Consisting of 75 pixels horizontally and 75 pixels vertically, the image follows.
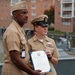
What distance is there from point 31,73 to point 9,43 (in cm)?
34

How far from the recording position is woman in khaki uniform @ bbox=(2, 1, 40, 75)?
2422mm

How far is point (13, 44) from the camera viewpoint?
7.89 feet

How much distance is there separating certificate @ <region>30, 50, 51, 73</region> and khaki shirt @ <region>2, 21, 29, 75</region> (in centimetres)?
7

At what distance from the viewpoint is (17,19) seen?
2.55 m

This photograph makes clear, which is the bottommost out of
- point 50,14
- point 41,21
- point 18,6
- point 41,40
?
point 50,14

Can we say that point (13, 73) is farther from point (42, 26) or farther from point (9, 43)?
point (42, 26)

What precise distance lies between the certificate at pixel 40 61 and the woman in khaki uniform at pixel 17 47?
0.06m

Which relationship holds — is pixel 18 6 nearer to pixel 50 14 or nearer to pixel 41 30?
pixel 41 30

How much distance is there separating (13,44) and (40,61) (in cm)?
33

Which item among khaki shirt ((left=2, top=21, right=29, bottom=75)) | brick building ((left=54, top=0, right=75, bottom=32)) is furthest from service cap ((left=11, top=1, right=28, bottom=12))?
brick building ((left=54, top=0, right=75, bottom=32))

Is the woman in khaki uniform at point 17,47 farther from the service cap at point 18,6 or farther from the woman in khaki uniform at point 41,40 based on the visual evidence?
the woman in khaki uniform at point 41,40

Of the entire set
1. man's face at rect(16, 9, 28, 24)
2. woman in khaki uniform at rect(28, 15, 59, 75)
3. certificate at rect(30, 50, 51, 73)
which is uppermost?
man's face at rect(16, 9, 28, 24)

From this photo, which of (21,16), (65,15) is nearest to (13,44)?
(21,16)

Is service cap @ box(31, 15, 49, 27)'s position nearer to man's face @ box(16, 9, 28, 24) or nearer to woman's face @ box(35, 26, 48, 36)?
woman's face @ box(35, 26, 48, 36)
